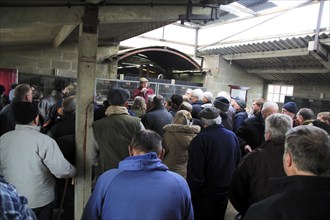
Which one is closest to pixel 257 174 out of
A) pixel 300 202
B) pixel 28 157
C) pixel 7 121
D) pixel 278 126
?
pixel 278 126

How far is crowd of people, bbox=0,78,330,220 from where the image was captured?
1.36m

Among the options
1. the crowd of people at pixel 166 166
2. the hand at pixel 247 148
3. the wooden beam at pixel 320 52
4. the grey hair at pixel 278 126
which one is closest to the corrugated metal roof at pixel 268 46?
the wooden beam at pixel 320 52

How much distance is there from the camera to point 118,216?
161 centimetres

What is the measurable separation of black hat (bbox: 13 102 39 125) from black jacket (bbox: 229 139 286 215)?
185 centimetres

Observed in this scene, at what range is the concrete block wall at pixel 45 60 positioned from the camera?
24.8 feet

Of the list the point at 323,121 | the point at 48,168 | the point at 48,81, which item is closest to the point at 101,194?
the point at 48,168

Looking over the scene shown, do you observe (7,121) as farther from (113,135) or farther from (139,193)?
(139,193)

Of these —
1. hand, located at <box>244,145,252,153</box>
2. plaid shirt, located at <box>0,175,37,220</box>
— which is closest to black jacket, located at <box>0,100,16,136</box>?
plaid shirt, located at <box>0,175,37,220</box>

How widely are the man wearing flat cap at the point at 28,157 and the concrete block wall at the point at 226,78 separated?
7.99 m

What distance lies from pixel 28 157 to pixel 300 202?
2135 mm

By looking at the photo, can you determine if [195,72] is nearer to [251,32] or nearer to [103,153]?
[251,32]

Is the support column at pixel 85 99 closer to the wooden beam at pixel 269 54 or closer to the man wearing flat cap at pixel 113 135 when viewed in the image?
the man wearing flat cap at pixel 113 135

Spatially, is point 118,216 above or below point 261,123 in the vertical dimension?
below

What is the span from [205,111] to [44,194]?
1.79 metres
